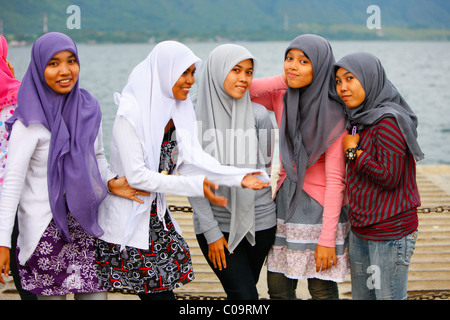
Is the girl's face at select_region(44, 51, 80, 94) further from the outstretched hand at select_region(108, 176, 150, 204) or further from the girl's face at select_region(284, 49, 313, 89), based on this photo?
the girl's face at select_region(284, 49, 313, 89)

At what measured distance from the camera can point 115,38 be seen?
7200cm

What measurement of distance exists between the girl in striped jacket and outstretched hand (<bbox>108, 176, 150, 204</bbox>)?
42.2 inches

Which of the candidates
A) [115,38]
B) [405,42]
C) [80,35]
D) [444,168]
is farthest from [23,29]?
[444,168]

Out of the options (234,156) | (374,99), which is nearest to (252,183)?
(234,156)

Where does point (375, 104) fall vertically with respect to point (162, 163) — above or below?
above

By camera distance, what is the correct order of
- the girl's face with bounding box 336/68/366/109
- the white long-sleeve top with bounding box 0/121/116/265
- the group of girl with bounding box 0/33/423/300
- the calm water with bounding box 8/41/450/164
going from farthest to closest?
the calm water with bounding box 8/41/450/164 → the girl's face with bounding box 336/68/366/109 → the group of girl with bounding box 0/33/423/300 → the white long-sleeve top with bounding box 0/121/116/265

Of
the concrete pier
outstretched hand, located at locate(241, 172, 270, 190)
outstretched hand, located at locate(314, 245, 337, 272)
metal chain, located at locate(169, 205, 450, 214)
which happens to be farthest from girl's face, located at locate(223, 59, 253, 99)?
the concrete pier

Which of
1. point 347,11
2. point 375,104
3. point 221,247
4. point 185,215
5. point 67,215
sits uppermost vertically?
point 347,11

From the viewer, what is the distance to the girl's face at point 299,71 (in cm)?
268

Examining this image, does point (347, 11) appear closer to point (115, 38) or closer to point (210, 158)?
point (115, 38)

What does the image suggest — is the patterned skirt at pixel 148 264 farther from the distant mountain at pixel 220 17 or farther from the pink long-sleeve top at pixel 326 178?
the distant mountain at pixel 220 17

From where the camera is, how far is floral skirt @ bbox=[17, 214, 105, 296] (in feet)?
7.91

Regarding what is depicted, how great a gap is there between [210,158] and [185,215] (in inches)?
129

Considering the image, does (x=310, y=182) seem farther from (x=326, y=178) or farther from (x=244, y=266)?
(x=244, y=266)
